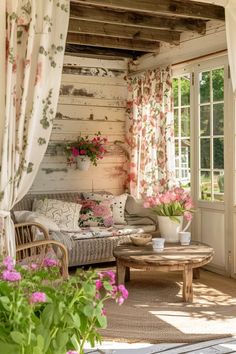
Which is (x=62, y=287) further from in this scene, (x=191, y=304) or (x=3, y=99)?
(x=191, y=304)

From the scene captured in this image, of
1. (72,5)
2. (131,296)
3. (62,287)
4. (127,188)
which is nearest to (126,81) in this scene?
(127,188)

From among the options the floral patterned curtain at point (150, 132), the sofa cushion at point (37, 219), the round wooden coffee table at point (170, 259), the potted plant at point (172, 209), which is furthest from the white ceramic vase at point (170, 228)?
the floral patterned curtain at point (150, 132)

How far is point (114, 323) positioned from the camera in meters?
3.61

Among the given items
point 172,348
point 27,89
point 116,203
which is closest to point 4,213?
point 27,89

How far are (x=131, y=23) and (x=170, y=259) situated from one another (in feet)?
8.13

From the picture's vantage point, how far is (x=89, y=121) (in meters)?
6.41

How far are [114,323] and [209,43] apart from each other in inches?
125

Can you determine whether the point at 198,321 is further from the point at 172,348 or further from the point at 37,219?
the point at 37,219

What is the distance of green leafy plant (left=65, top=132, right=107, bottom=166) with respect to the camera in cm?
608

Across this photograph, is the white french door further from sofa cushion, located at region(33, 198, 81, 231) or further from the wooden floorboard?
the wooden floorboard

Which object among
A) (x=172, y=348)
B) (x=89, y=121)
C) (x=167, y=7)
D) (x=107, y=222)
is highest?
(x=167, y=7)

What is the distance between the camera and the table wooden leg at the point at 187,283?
4.05 m

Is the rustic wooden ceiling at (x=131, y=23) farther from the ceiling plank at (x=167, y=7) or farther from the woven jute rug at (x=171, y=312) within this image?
the woven jute rug at (x=171, y=312)

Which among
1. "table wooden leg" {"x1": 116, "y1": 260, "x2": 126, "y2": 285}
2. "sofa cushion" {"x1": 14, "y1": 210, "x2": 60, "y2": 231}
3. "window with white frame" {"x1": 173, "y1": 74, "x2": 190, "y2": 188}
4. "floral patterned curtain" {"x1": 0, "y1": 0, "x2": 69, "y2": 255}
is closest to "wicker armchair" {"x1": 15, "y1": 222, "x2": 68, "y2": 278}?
"sofa cushion" {"x1": 14, "y1": 210, "x2": 60, "y2": 231}
